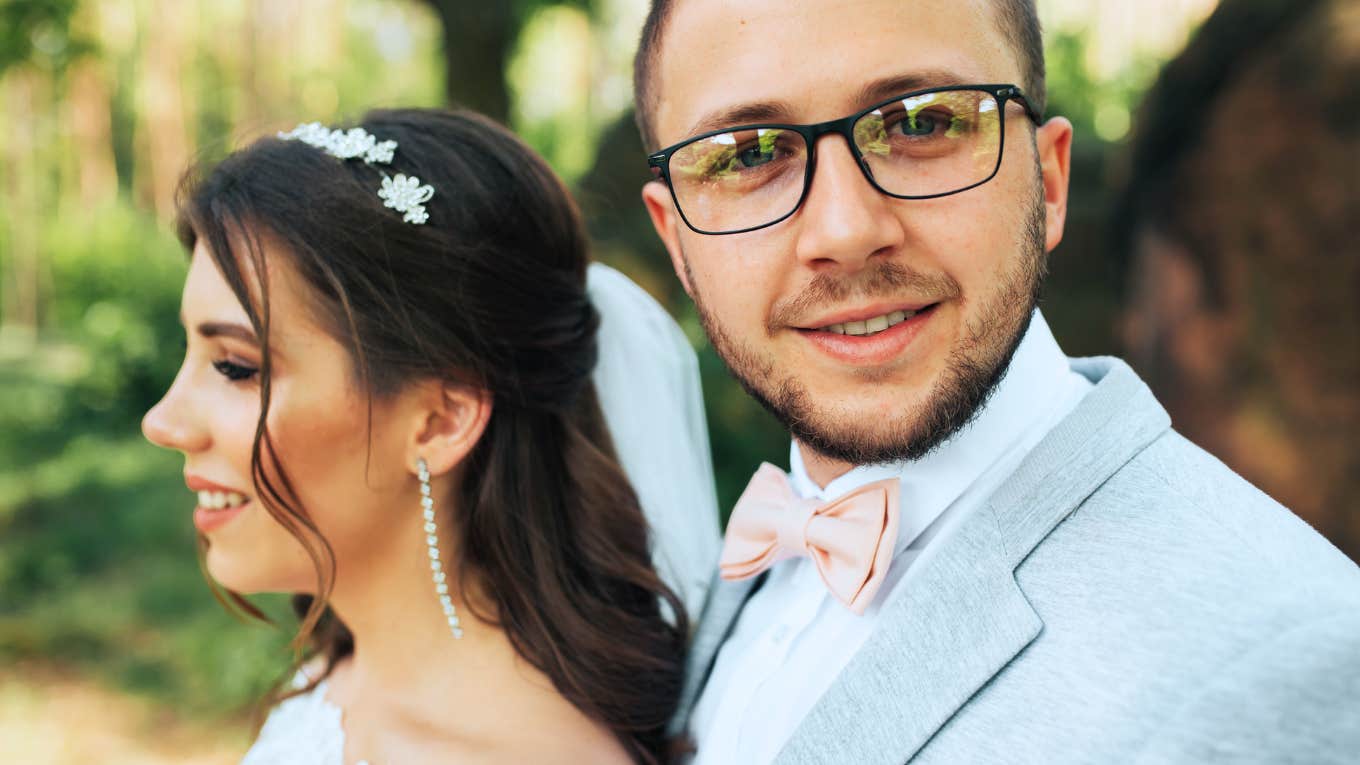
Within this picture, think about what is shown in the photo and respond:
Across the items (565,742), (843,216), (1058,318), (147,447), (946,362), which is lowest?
(147,447)

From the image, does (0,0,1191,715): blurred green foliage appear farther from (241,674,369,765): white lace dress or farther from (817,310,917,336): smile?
(817,310,917,336): smile

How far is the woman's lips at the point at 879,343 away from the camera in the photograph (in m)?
1.62

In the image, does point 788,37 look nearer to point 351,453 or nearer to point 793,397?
point 793,397

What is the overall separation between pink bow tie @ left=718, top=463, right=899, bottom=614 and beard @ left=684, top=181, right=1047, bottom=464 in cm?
13

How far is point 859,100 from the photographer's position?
64.0 inches

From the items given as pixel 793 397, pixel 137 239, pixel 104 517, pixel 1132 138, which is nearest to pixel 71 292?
pixel 137 239

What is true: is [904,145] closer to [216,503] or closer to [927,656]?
[927,656]

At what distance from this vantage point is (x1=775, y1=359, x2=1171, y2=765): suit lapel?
1486 millimetres

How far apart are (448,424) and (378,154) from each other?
0.63 meters

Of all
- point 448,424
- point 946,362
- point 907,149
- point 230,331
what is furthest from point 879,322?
point 230,331

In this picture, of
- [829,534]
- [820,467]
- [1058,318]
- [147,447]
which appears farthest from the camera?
[147,447]

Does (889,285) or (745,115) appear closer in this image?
(889,285)

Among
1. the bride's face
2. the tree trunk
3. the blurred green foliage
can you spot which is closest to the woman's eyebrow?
the bride's face

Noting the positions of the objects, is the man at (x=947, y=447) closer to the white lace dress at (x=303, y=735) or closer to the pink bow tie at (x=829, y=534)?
the pink bow tie at (x=829, y=534)
